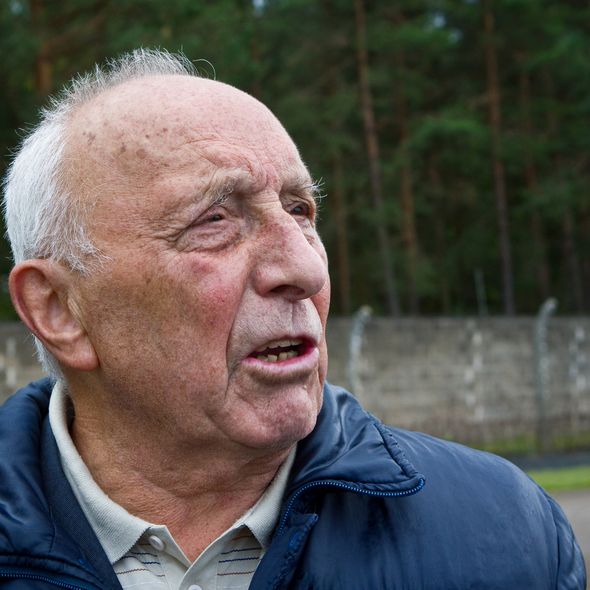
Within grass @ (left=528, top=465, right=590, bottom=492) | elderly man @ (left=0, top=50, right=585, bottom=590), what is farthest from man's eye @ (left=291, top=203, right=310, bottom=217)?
grass @ (left=528, top=465, right=590, bottom=492)

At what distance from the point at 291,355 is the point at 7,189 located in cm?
87

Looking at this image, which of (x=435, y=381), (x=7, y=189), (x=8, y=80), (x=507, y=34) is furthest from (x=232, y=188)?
(x=507, y=34)

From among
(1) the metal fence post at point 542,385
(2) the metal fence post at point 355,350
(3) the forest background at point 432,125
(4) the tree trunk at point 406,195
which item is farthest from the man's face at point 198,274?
(4) the tree trunk at point 406,195

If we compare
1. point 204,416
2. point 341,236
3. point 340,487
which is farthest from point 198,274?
point 341,236

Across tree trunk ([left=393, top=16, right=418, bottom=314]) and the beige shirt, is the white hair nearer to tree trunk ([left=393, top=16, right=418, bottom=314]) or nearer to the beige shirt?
the beige shirt

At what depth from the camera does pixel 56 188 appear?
2219 mm

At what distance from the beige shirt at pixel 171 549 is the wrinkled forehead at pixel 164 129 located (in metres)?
0.68

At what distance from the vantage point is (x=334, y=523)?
2.06 m

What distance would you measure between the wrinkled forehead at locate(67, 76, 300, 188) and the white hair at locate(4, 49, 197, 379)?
5 centimetres

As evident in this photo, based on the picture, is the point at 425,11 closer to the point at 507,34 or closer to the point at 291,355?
the point at 507,34

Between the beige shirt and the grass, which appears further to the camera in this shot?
the grass

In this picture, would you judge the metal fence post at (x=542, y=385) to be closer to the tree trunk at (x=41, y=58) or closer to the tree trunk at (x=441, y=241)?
the tree trunk at (x=41, y=58)

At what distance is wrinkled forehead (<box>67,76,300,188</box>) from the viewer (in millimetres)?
2117

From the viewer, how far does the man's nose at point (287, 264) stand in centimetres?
205
